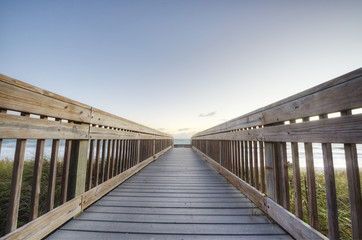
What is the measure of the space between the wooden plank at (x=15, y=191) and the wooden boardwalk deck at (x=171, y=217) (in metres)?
0.49

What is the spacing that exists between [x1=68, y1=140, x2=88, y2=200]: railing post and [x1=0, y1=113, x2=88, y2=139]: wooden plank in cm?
18

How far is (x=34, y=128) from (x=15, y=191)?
0.50 metres

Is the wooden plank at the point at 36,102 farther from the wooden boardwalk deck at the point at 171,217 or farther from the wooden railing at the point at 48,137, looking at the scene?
the wooden boardwalk deck at the point at 171,217

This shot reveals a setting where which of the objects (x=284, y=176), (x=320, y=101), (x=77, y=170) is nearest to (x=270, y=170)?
(x=284, y=176)

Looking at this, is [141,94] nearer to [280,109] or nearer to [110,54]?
[110,54]

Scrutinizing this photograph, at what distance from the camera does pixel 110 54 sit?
895 centimetres

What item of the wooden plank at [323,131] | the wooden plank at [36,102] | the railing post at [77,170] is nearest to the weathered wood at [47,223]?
the railing post at [77,170]

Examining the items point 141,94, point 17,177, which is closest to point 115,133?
point 17,177

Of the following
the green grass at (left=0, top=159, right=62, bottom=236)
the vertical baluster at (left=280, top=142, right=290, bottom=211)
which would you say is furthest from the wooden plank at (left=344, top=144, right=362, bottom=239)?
the green grass at (left=0, top=159, right=62, bottom=236)

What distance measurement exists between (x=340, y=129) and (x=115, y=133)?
292 centimetres

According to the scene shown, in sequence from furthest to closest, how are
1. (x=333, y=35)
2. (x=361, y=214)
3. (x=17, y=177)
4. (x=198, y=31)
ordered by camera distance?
(x=198, y=31) → (x=333, y=35) → (x=17, y=177) → (x=361, y=214)

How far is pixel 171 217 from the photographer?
5.95 feet

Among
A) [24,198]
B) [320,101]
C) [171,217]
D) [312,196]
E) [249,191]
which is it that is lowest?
[24,198]

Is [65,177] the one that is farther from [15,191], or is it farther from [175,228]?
[175,228]
